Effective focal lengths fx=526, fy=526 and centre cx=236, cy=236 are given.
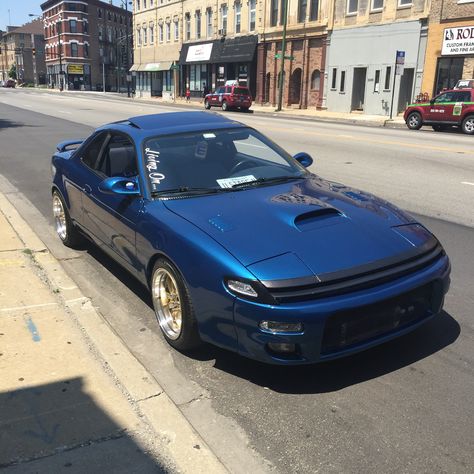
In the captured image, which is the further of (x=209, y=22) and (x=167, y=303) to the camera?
(x=209, y=22)

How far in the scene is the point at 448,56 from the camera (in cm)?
2820

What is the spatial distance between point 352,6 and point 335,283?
35.6m

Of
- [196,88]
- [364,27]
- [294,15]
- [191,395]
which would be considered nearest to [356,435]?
[191,395]

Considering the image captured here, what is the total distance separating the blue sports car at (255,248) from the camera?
116 inches

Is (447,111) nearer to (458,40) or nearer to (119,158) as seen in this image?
(458,40)

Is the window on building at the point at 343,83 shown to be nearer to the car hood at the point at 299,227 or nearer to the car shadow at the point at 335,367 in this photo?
the car hood at the point at 299,227

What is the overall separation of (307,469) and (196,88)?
53.2 m

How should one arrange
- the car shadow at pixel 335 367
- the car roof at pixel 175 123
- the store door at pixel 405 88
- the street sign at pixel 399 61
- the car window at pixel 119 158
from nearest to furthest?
the car shadow at pixel 335 367 → the car window at pixel 119 158 → the car roof at pixel 175 123 → the street sign at pixel 399 61 → the store door at pixel 405 88

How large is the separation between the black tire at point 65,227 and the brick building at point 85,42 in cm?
9507

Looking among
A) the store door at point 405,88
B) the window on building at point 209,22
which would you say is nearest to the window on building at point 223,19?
the window on building at point 209,22

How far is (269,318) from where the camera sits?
2893 millimetres

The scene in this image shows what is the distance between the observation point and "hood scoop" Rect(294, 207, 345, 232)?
3400mm

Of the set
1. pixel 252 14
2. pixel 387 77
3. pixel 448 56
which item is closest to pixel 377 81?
pixel 387 77

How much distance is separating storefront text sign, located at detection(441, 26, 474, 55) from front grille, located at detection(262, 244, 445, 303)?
91.7ft
